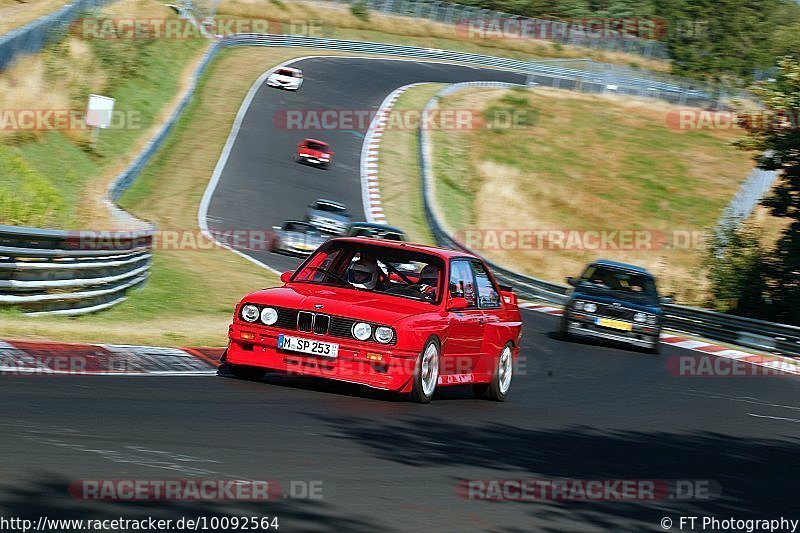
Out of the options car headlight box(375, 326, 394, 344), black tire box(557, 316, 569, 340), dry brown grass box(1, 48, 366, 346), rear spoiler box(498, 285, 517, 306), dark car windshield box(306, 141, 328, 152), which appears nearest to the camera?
car headlight box(375, 326, 394, 344)

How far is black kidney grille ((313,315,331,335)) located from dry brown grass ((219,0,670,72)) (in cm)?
5880

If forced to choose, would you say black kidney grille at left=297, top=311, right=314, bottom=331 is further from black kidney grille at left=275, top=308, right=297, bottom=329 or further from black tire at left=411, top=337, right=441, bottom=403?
black tire at left=411, top=337, right=441, bottom=403

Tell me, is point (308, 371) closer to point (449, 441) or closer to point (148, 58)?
point (449, 441)

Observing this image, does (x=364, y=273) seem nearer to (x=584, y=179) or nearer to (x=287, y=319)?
(x=287, y=319)

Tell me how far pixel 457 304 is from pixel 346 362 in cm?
136

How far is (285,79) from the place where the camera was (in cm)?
5272

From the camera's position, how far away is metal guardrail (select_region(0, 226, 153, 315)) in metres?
13.6

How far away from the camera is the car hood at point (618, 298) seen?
21094 mm

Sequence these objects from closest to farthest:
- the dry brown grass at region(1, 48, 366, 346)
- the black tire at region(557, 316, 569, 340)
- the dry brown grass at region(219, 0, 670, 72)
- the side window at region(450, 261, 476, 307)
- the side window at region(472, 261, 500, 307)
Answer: the side window at region(450, 261, 476, 307) < the side window at region(472, 261, 500, 307) < the dry brown grass at region(1, 48, 366, 346) < the black tire at region(557, 316, 569, 340) < the dry brown grass at region(219, 0, 670, 72)

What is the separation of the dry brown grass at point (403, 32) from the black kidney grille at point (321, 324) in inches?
2315

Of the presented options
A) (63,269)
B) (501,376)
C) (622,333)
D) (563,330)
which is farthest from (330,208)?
(501,376)

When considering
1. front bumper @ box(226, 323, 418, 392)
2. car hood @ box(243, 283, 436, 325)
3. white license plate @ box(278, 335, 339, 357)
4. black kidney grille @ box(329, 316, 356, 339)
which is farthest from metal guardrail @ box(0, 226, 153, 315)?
black kidney grille @ box(329, 316, 356, 339)

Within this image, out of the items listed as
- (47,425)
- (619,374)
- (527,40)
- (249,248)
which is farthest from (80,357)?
(527,40)

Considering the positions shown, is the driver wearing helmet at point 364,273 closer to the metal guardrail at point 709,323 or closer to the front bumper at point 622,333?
the front bumper at point 622,333
